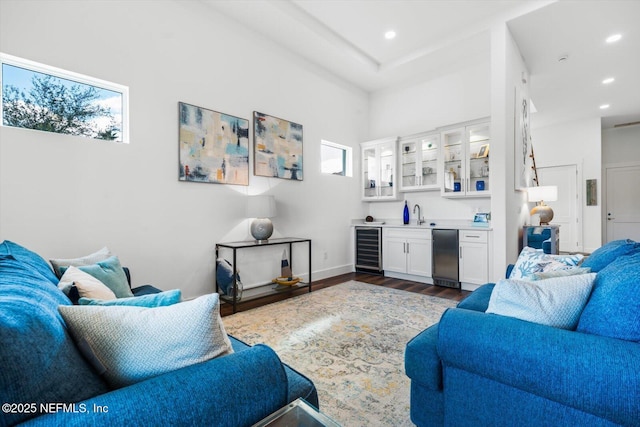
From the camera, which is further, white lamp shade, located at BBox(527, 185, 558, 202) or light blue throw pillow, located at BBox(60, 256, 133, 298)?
white lamp shade, located at BBox(527, 185, 558, 202)

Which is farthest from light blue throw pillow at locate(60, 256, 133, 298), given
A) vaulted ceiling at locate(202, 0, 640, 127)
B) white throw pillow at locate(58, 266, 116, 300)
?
vaulted ceiling at locate(202, 0, 640, 127)

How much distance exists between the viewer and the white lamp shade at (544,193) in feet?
13.6

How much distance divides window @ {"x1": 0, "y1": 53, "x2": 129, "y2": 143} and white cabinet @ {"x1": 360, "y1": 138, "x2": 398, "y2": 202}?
3871 millimetres

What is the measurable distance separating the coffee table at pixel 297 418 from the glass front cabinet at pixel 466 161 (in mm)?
4217

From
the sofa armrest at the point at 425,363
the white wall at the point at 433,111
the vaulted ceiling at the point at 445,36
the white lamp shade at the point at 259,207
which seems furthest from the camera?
the white wall at the point at 433,111

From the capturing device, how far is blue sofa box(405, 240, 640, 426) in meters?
0.91

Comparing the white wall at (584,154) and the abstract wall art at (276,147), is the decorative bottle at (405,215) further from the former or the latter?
the white wall at (584,154)

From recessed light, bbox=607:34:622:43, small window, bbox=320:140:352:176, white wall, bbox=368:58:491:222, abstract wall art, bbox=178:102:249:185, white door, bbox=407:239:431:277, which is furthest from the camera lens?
small window, bbox=320:140:352:176

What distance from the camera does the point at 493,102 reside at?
147 inches

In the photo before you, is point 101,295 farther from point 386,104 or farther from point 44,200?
point 386,104

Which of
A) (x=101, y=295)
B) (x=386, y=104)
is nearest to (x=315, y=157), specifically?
(x=386, y=104)

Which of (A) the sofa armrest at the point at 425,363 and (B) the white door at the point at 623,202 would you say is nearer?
(A) the sofa armrest at the point at 425,363

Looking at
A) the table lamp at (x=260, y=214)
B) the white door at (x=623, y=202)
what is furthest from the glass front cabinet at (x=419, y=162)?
the white door at (x=623, y=202)

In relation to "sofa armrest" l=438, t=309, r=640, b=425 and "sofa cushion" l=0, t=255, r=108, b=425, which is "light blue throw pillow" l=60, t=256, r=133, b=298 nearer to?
"sofa cushion" l=0, t=255, r=108, b=425
